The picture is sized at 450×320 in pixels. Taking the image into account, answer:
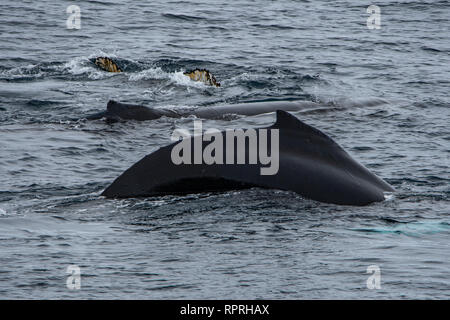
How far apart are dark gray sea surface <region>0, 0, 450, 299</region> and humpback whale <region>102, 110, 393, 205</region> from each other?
0.14 metres

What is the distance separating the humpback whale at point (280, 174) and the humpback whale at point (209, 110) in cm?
620

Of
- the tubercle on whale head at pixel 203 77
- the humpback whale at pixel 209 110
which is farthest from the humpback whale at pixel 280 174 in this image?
the tubercle on whale head at pixel 203 77

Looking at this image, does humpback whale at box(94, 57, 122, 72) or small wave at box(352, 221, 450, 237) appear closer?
small wave at box(352, 221, 450, 237)

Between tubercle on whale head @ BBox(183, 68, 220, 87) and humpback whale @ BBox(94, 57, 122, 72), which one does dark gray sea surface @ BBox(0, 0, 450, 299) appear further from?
tubercle on whale head @ BBox(183, 68, 220, 87)

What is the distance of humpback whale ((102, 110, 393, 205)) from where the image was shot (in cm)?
1068

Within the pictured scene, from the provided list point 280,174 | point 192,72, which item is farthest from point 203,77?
point 280,174

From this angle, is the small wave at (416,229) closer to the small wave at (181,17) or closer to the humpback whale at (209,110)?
the humpback whale at (209,110)

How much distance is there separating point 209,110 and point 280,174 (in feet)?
24.5

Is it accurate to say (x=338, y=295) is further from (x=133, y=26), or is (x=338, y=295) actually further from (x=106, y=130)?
(x=133, y=26)

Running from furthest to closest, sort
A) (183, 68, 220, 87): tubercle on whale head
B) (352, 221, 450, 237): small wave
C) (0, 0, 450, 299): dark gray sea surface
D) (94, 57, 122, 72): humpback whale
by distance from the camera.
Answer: (94, 57, 122, 72): humpback whale, (183, 68, 220, 87): tubercle on whale head, (352, 221, 450, 237): small wave, (0, 0, 450, 299): dark gray sea surface

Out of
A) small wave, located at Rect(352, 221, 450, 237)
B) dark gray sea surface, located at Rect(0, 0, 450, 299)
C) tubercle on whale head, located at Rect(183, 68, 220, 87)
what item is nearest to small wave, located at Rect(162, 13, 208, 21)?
dark gray sea surface, located at Rect(0, 0, 450, 299)

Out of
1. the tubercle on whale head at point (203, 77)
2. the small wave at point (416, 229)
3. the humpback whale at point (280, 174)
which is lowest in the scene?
the small wave at point (416, 229)

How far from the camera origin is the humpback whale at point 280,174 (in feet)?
35.0

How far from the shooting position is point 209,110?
59.3ft
